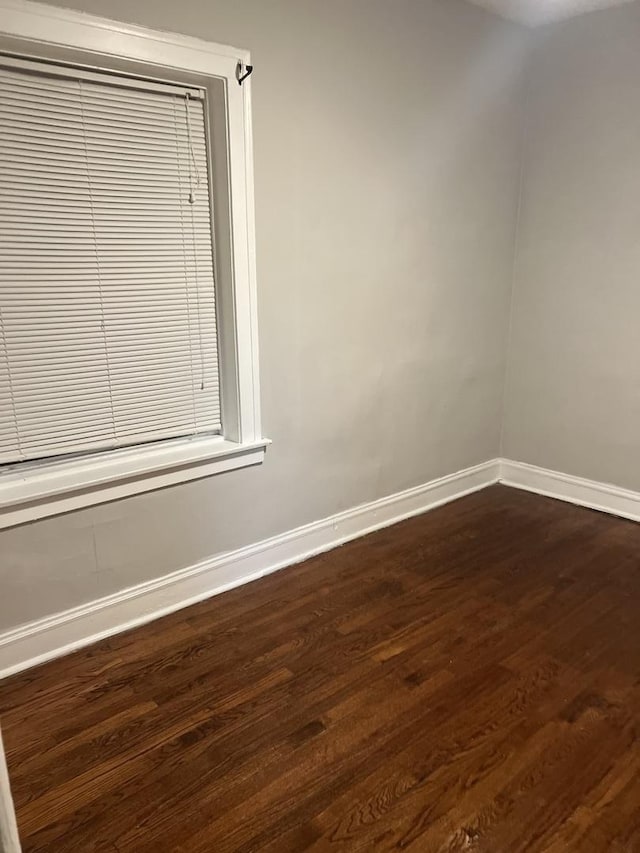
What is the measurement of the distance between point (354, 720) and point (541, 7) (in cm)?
343

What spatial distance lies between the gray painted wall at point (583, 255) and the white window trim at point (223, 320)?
6.37 ft

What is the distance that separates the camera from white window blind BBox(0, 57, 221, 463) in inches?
80.0

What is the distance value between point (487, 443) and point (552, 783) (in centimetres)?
243

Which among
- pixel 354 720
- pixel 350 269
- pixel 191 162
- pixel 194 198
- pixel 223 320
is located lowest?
pixel 354 720

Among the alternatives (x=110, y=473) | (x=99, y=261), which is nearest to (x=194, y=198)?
(x=99, y=261)

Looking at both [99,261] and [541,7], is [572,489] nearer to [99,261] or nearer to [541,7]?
[541,7]

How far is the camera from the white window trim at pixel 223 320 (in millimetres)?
1965

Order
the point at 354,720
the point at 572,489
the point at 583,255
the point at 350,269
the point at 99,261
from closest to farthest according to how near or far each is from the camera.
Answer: the point at 354,720
the point at 99,261
the point at 350,269
the point at 583,255
the point at 572,489

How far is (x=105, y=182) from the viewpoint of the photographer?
218 centimetres

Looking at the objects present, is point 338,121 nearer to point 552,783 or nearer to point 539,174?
point 539,174

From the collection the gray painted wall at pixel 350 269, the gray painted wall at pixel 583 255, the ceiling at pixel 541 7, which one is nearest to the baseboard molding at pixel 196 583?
the gray painted wall at pixel 350 269

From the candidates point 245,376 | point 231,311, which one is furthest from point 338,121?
point 245,376

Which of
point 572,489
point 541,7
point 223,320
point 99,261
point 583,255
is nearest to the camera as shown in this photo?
point 99,261

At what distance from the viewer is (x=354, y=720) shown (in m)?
1.96
